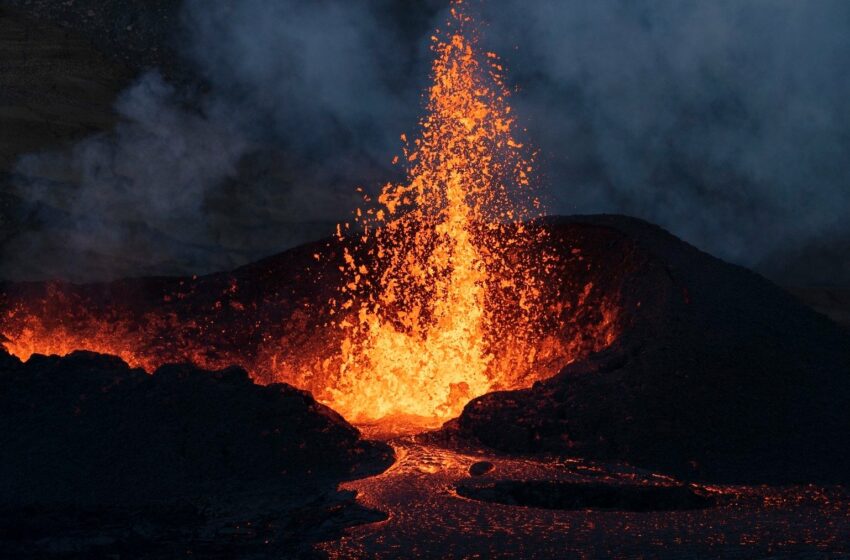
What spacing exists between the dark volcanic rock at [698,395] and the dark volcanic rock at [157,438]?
120 centimetres

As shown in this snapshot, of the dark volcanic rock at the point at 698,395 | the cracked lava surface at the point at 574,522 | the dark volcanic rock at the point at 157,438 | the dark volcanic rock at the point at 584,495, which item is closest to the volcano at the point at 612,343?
the dark volcanic rock at the point at 698,395

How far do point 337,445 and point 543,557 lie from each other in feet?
7.77

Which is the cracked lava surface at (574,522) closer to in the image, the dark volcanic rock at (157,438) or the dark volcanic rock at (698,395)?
the dark volcanic rock at (698,395)

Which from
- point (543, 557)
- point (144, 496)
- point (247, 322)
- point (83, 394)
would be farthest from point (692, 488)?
point (247, 322)

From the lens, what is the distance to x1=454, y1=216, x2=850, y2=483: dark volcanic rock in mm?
6480

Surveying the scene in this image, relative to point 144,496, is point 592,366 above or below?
above

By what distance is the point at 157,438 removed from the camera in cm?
636

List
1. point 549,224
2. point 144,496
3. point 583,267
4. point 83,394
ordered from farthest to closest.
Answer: point 549,224 < point 583,267 < point 83,394 < point 144,496

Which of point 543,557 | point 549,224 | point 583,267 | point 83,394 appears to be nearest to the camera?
point 543,557

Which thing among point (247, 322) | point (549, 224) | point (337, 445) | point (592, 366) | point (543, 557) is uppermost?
point (549, 224)

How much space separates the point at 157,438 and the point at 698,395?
383 cm

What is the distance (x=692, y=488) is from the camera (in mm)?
5840

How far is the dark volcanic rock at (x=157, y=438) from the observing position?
5.96 meters

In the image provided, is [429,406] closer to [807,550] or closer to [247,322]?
[247,322]
